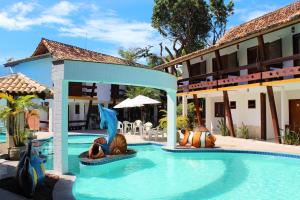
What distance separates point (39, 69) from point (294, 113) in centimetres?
2188

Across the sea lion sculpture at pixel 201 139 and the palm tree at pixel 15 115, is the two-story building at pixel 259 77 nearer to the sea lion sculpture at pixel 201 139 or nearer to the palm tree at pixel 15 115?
the sea lion sculpture at pixel 201 139

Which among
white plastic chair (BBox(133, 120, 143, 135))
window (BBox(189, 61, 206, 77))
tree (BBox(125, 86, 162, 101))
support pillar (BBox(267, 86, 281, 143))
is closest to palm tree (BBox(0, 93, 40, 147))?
white plastic chair (BBox(133, 120, 143, 135))

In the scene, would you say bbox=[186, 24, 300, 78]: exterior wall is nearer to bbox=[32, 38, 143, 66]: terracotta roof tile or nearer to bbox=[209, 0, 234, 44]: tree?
bbox=[32, 38, 143, 66]: terracotta roof tile

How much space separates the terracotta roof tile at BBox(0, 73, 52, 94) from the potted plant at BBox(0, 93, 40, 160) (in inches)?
11.3

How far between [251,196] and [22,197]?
18.7ft

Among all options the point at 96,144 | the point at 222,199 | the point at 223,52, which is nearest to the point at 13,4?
the point at 96,144

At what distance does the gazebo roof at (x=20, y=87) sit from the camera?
1145cm

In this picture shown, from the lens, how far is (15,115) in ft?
38.3

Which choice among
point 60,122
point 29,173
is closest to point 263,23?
point 60,122

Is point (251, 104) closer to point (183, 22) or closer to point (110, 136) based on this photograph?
point (110, 136)

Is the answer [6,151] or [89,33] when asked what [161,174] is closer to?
[6,151]

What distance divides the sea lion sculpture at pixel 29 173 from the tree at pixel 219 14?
32284 millimetres

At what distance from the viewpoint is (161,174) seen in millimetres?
11266

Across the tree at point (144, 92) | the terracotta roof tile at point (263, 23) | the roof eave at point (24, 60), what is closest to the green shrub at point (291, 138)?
the terracotta roof tile at point (263, 23)
